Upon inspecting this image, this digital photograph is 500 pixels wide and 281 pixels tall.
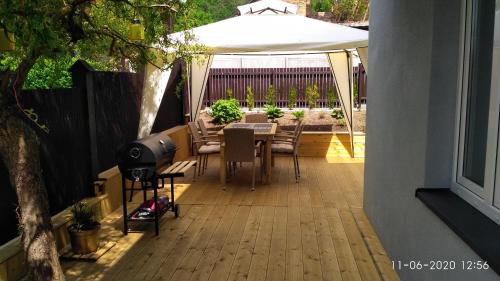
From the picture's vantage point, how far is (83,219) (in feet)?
13.1

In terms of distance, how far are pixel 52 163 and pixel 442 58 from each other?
11.8 ft

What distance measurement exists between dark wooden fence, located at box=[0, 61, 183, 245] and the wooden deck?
0.59 meters

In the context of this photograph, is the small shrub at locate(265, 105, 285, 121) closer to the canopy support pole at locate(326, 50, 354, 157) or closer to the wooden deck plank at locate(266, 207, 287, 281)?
the canopy support pole at locate(326, 50, 354, 157)

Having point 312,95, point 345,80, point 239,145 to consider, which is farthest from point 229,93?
point 239,145

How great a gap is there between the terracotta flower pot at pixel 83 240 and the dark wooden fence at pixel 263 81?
812 cm

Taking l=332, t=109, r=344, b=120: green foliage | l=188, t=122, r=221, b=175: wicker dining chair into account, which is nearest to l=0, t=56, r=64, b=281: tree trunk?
l=188, t=122, r=221, b=175: wicker dining chair

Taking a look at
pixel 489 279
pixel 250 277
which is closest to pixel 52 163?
pixel 250 277

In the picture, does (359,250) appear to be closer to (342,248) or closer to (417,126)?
(342,248)

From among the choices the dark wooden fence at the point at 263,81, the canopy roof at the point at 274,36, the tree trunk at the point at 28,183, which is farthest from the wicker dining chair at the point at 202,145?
the dark wooden fence at the point at 263,81

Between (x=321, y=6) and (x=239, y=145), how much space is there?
58.6ft

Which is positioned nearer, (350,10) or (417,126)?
(417,126)

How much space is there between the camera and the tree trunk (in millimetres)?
2758

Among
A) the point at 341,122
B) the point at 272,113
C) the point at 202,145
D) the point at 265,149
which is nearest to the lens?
the point at 265,149

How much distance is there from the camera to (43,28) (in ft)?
6.41
